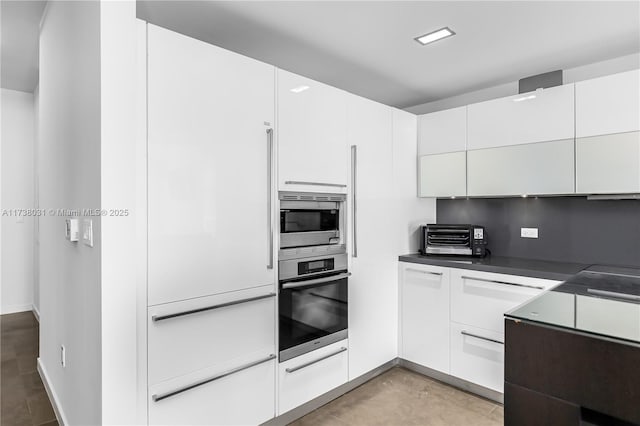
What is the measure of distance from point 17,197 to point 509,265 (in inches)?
217

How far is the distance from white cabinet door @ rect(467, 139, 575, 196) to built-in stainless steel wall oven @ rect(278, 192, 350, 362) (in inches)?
48.3

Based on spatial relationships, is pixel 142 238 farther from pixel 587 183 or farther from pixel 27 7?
pixel 587 183

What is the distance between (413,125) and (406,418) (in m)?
2.41

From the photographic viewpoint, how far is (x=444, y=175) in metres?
3.20

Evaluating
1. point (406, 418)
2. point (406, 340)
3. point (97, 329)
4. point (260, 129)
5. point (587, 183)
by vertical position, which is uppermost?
point (260, 129)

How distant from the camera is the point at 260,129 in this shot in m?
2.10

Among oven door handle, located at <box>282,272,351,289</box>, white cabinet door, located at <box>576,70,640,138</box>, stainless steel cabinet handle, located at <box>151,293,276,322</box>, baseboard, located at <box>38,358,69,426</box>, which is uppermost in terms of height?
white cabinet door, located at <box>576,70,640,138</box>

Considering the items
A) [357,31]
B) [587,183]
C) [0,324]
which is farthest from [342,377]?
[0,324]

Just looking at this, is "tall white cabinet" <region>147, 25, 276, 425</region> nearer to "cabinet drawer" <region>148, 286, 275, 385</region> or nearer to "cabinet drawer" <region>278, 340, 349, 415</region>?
"cabinet drawer" <region>148, 286, 275, 385</region>

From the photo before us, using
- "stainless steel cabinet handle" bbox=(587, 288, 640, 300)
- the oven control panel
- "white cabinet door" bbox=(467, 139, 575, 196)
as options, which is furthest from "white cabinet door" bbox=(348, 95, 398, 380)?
"stainless steel cabinet handle" bbox=(587, 288, 640, 300)

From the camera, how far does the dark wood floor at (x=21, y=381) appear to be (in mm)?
2328

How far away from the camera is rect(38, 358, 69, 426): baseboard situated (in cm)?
220

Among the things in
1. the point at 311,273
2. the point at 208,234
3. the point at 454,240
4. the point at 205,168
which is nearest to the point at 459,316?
the point at 454,240

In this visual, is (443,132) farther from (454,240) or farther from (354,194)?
(354,194)
